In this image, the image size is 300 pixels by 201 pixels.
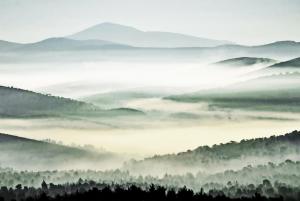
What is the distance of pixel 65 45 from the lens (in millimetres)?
33719

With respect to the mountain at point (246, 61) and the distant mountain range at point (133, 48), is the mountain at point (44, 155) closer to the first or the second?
the distant mountain range at point (133, 48)

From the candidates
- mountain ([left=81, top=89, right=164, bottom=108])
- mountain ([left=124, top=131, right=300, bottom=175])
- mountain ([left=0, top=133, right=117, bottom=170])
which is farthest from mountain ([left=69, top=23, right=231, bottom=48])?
mountain ([left=0, top=133, right=117, bottom=170])

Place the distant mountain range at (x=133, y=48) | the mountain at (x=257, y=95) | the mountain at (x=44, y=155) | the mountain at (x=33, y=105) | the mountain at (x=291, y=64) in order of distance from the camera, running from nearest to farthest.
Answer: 1. the mountain at (x=44, y=155)
2. the distant mountain range at (x=133, y=48)
3. the mountain at (x=257, y=95)
4. the mountain at (x=291, y=64)
5. the mountain at (x=33, y=105)

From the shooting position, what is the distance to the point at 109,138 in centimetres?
3216

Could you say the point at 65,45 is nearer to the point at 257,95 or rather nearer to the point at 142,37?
the point at 142,37

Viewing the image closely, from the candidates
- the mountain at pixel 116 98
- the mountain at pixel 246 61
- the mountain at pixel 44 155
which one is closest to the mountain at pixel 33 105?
the mountain at pixel 116 98

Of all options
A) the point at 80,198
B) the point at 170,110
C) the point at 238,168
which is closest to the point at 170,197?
the point at 80,198

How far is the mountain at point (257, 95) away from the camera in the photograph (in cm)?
3212

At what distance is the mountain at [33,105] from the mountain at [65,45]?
338 cm

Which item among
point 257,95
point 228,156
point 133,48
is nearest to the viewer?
point 228,156

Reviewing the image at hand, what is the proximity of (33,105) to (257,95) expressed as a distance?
47.2 feet

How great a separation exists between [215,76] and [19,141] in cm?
1202

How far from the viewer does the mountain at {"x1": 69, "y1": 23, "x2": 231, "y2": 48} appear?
2967 cm

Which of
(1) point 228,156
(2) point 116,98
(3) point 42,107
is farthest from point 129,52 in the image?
(1) point 228,156
